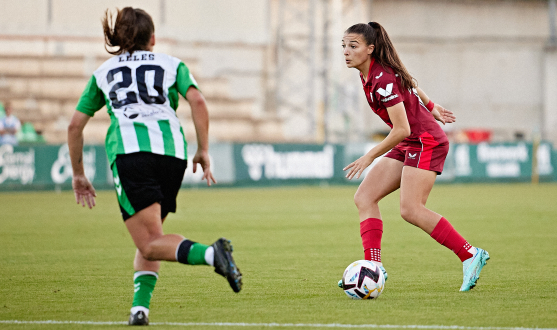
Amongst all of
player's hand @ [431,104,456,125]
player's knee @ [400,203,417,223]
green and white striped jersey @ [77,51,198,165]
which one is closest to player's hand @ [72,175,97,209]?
green and white striped jersey @ [77,51,198,165]

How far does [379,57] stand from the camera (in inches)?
241

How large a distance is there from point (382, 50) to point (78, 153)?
2.45 metres

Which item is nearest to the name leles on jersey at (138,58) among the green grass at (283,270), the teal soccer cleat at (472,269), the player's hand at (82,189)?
the player's hand at (82,189)

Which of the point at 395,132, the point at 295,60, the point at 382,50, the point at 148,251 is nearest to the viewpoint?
the point at 148,251

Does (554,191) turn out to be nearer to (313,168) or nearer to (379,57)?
(313,168)

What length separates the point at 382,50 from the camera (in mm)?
6109

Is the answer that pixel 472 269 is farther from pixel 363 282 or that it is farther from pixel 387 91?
pixel 387 91

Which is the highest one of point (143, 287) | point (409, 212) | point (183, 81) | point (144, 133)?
point (183, 81)

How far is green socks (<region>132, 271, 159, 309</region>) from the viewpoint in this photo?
16.0 ft

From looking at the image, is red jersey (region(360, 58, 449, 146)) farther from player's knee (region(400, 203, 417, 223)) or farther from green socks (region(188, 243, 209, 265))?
green socks (region(188, 243, 209, 265))

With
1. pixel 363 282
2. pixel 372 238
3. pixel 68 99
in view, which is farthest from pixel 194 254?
pixel 68 99

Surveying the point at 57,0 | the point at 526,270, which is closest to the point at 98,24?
the point at 57,0

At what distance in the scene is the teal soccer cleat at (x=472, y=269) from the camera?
6.15m

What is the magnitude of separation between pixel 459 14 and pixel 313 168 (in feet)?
66.5
